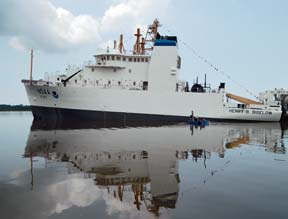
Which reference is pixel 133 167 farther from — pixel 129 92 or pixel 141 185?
pixel 129 92

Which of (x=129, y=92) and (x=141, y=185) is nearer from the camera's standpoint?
(x=141, y=185)

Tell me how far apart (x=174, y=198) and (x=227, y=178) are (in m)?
2.42

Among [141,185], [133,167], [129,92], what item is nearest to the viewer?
[141,185]

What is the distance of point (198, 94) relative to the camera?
33062 mm

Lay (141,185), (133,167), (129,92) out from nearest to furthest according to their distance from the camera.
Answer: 1. (141,185)
2. (133,167)
3. (129,92)

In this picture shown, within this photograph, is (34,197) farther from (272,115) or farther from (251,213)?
(272,115)

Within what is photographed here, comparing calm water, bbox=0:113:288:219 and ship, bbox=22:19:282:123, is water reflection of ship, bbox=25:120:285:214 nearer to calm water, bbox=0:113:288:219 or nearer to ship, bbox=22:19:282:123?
calm water, bbox=0:113:288:219

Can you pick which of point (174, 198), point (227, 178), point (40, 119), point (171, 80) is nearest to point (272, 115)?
point (171, 80)

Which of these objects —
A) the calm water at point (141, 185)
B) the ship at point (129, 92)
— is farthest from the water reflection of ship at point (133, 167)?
the ship at point (129, 92)

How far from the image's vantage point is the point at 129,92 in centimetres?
3172

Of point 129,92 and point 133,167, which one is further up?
point 129,92

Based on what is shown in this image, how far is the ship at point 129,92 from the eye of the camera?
3170 cm

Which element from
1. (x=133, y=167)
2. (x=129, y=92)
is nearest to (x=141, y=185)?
(x=133, y=167)

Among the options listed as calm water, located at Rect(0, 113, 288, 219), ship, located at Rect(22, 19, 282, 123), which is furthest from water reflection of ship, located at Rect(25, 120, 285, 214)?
ship, located at Rect(22, 19, 282, 123)
